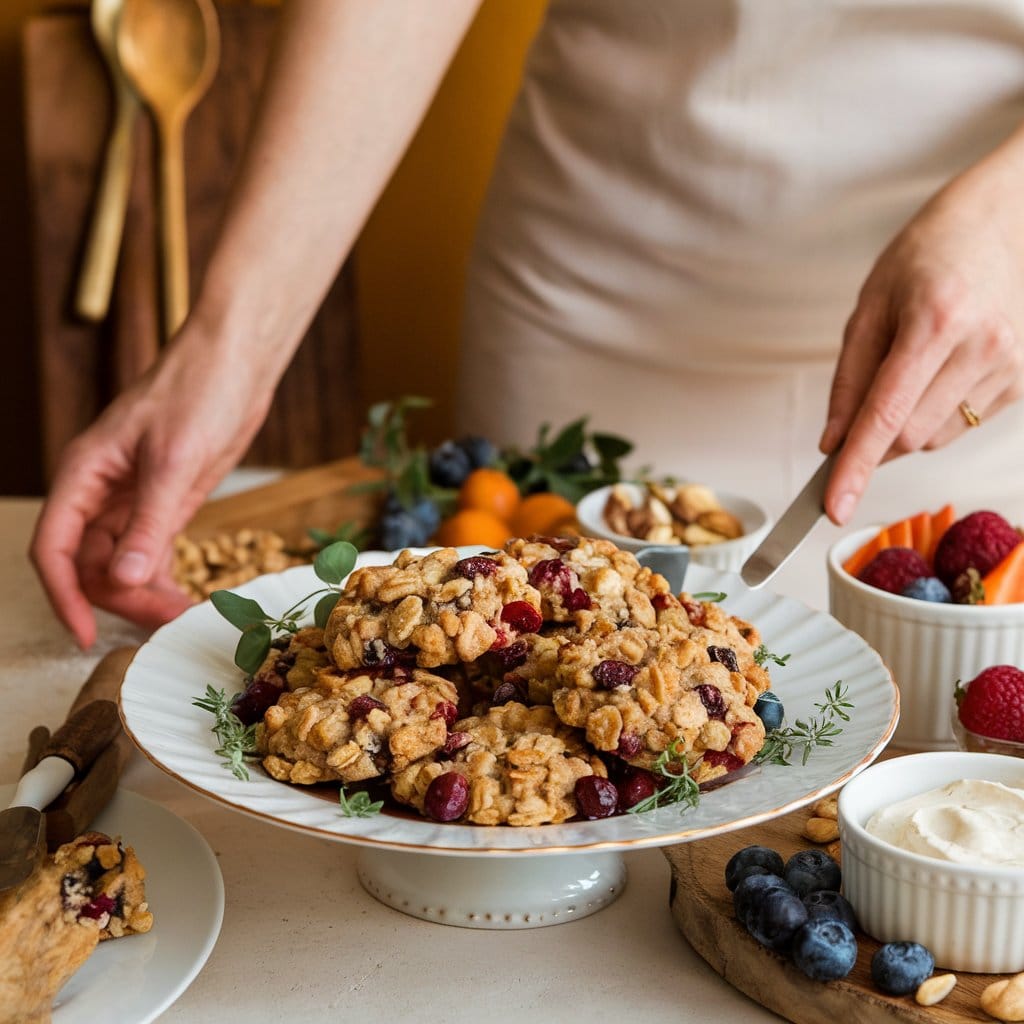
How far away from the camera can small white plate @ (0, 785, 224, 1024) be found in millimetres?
795

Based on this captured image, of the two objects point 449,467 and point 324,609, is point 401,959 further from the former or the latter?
point 449,467

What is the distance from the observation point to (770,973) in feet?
2.76

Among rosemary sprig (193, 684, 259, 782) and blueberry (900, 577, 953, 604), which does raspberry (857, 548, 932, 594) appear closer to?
blueberry (900, 577, 953, 604)

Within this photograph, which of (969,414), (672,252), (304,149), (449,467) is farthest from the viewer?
(672,252)

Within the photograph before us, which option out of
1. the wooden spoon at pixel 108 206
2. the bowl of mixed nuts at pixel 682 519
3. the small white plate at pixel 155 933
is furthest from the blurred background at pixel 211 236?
the small white plate at pixel 155 933

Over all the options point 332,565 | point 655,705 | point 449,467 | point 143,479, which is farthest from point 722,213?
point 655,705

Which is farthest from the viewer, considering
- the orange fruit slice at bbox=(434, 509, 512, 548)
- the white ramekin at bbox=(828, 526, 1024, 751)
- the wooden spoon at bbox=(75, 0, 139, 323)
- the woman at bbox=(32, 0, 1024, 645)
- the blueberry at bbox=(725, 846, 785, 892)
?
the wooden spoon at bbox=(75, 0, 139, 323)

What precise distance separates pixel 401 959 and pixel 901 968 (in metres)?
0.33

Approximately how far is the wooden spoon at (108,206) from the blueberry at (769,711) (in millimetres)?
2053

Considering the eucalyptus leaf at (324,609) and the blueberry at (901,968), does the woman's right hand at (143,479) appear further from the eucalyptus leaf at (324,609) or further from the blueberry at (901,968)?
the blueberry at (901,968)

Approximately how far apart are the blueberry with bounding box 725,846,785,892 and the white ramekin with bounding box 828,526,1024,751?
334 millimetres

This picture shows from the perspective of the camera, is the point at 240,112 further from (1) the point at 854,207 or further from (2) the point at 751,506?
(2) the point at 751,506

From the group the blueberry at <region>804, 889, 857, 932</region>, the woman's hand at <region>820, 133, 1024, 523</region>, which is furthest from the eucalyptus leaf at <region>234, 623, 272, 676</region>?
the woman's hand at <region>820, 133, 1024, 523</region>

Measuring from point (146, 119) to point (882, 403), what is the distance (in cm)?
203
